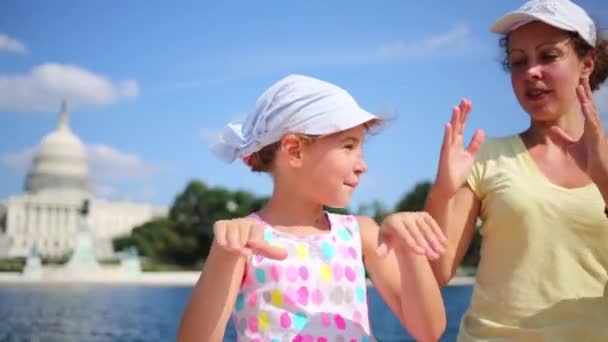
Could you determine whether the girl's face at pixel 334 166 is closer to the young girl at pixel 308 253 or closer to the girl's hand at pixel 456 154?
the young girl at pixel 308 253

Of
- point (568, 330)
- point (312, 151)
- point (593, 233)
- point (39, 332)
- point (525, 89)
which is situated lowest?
point (39, 332)

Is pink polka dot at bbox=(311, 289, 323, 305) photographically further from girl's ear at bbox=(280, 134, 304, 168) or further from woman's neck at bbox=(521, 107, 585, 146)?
woman's neck at bbox=(521, 107, 585, 146)

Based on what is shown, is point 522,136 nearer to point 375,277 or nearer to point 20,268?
point 375,277

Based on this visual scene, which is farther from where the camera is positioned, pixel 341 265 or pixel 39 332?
pixel 39 332

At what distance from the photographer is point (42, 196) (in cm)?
6712

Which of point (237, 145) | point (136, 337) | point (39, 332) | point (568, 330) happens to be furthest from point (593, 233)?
point (39, 332)

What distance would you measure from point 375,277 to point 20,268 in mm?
45003

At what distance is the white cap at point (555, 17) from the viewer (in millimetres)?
2309

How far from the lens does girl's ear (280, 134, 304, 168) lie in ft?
7.31

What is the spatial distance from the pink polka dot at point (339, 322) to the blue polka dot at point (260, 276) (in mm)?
221

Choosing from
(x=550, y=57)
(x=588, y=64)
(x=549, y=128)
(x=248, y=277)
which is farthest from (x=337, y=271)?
(x=588, y=64)

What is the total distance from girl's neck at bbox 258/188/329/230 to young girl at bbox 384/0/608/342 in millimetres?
351

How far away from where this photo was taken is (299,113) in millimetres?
2188

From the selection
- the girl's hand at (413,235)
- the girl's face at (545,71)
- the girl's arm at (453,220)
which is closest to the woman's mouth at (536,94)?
the girl's face at (545,71)
